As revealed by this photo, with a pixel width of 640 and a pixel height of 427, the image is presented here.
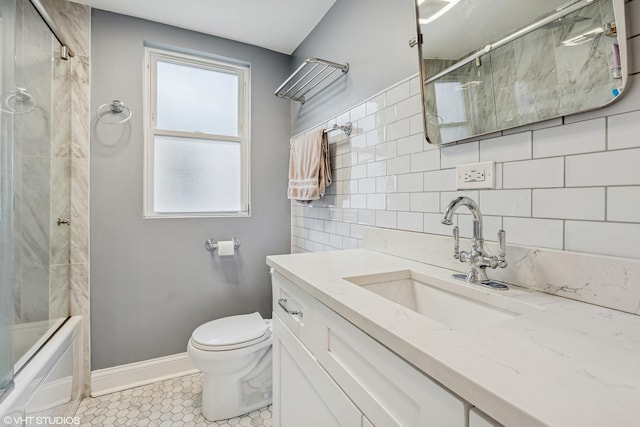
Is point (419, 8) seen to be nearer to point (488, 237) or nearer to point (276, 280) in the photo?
point (488, 237)

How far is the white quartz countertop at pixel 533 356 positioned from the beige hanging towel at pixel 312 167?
3.39ft

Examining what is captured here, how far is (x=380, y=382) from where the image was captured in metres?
0.57

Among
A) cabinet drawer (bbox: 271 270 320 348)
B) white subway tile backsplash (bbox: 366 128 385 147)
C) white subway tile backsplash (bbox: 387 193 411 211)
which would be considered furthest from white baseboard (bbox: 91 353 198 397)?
white subway tile backsplash (bbox: 366 128 385 147)

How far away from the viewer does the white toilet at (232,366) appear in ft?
4.89

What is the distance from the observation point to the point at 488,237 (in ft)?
2.99

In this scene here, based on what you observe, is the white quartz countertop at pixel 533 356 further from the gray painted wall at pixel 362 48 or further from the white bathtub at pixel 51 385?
the white bathtub at pixel 51 385

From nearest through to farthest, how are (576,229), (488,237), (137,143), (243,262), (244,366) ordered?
1. (576,229)
2. (488,237)
3. (244,366)
4. (137,143)
5. (243,262)

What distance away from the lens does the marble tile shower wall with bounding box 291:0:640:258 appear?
2.09ft

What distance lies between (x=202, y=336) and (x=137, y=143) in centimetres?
128

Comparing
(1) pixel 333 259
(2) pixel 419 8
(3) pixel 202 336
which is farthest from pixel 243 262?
(2) pixel 419 8

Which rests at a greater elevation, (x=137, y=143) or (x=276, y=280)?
(x=137, y=143)

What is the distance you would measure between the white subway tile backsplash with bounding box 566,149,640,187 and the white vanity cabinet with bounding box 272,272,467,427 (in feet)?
2.05

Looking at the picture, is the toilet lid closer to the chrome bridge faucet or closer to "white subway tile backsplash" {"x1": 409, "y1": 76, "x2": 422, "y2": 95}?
the chrome bridge faucet

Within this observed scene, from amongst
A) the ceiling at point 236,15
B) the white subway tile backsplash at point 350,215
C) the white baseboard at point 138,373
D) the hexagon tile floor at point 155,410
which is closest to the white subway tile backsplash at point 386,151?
the white subway tile backsplash at point 350,215
